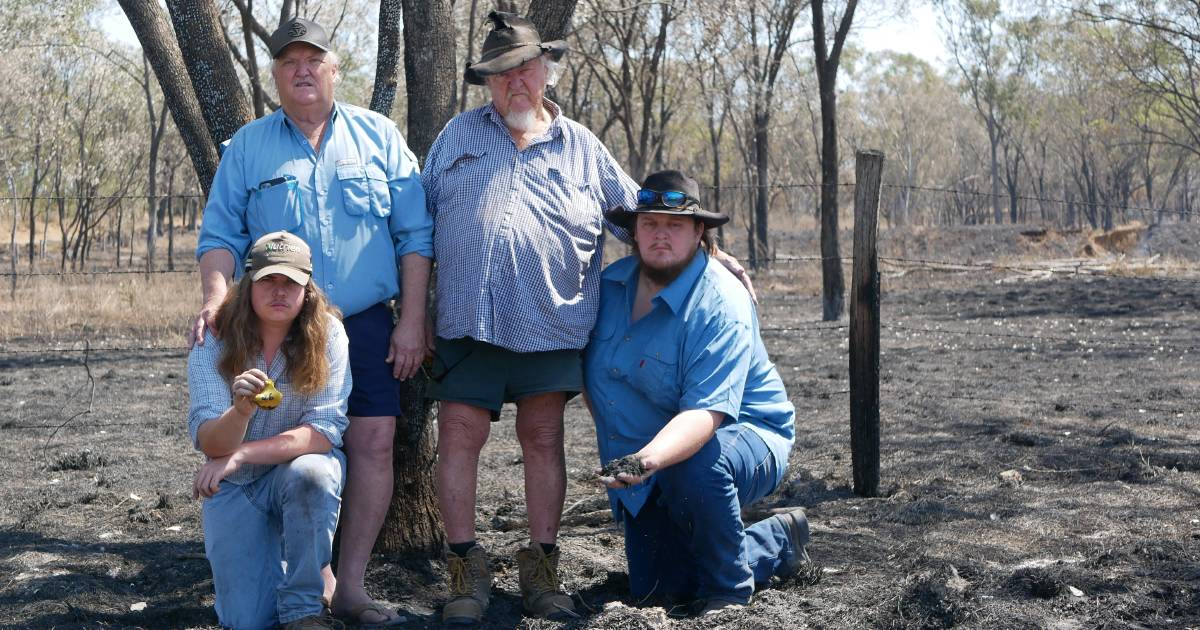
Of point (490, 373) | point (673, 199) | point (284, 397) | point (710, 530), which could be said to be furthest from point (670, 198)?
point (284, 397)

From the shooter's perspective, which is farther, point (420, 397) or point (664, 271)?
point (420, 397)

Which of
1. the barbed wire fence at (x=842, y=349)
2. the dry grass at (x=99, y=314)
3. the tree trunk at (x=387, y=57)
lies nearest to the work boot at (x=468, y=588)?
the tree trunk at (x=387, y=57)

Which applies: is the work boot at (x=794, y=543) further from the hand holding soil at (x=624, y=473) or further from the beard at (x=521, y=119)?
the beard at (x=521, y=119)

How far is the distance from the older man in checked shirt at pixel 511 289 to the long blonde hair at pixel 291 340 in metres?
0.46

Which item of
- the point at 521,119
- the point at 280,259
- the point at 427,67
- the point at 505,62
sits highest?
the point at 427,67

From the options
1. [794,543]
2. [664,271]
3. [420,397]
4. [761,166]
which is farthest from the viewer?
[761,166]

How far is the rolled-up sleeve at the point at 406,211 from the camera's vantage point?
3998 millimetres

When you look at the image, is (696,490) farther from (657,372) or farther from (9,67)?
(9,67)

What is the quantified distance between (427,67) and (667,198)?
127cm

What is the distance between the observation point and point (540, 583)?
3977 mm

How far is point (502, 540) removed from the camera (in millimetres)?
5094

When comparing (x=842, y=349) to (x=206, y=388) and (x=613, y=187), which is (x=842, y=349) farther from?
(x=206, y=388)

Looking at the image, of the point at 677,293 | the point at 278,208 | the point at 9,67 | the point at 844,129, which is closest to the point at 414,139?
the point at 278,208

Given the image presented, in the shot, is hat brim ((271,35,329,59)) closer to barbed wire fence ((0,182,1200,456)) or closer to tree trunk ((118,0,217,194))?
tree trunk ((118,0,217,194))
